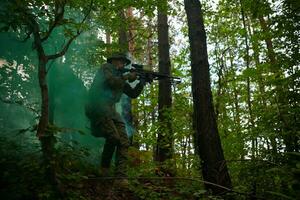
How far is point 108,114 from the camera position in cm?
656

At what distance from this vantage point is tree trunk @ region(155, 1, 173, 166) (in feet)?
30.4

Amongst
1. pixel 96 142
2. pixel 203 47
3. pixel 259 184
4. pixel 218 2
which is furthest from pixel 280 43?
pixel 218 2

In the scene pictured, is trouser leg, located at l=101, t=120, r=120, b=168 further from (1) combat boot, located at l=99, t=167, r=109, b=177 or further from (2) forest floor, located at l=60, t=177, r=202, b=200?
(2) forest floor, located at l=60, t=177, r=202, b=200

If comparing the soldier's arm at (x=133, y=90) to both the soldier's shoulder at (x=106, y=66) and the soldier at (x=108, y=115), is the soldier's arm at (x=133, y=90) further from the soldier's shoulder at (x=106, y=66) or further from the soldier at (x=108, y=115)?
the soldier's shoulder at (x=106, y=66)

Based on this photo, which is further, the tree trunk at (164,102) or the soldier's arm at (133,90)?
the tree trunk at (164,102)

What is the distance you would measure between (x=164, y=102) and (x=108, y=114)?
Result: 4028 mm

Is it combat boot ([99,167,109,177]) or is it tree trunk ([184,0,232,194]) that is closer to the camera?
tree trunk ([184,0,232,194])

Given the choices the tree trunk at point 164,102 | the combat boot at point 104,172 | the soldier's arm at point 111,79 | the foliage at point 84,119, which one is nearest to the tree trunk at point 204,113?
the foliage at point 84,119

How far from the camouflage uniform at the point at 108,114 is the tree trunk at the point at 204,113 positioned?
1415 millimetres

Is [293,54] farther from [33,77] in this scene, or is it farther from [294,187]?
[33,77]

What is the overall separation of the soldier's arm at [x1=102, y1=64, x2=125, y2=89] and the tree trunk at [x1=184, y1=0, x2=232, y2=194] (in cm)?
143

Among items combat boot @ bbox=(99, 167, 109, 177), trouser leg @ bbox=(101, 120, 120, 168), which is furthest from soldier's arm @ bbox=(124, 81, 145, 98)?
combat boot @ bbox=(99, 167, 109, 177)

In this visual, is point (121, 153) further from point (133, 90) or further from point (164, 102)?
point (164, 102)

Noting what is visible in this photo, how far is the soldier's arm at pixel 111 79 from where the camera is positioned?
21.7 ft
